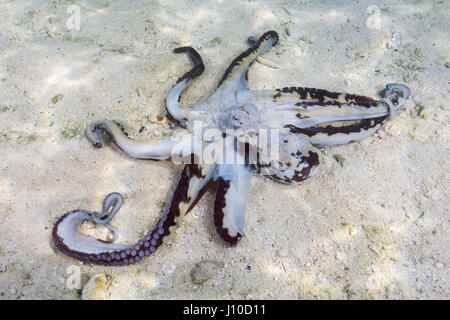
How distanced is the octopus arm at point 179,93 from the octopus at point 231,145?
13mm

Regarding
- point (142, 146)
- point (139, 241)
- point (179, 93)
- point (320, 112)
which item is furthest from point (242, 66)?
point (139, 241)

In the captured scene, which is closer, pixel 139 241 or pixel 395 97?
pixel 139 241

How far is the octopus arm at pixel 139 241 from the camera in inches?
112

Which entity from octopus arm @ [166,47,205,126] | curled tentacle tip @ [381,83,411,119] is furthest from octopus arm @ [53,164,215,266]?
curled tentacle tip @ [381,83,411,119]

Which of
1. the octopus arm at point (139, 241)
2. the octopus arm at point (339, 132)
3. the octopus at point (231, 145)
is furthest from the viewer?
the octopus arm at point (339, 132)

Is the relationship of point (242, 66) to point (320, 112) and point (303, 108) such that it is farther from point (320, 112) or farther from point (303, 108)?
point (320, 112)

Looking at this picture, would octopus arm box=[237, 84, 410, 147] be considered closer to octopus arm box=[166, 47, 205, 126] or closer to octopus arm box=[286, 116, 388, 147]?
→ octopus arm box=[286, 116, 388, 147]

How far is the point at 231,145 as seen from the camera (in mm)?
3271

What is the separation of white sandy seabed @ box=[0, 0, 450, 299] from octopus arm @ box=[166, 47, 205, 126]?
0.23m

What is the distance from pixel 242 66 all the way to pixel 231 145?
126 centimetres

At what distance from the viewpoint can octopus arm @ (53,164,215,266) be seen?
9.34 ft

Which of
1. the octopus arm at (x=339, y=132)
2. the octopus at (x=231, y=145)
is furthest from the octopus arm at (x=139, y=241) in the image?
the octopus arm at (x=339, y=132)

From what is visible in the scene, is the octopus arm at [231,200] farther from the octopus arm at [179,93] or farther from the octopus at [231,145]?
the octopus arm at [179,93]
